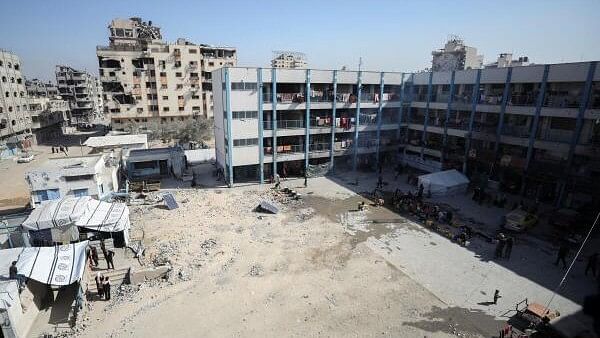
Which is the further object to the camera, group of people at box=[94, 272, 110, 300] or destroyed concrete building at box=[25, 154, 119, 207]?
destroyed concrete building at box=[25, 154, 119, 207]

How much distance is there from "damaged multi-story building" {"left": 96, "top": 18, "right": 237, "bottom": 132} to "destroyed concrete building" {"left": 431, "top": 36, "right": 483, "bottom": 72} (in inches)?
1981

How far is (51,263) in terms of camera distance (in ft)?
53.8

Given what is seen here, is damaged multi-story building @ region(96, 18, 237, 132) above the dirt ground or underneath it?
above

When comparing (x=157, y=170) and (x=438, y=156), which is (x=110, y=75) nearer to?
(x=157, y=170)

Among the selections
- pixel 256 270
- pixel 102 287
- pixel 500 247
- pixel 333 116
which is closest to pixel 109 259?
pixel 102 287

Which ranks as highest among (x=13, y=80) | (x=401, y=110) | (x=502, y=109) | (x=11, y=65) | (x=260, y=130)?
(x=11, y=65)

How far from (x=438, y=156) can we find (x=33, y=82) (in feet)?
398

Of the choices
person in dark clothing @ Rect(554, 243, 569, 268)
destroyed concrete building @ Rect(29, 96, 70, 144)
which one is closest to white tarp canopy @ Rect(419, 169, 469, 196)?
person in dark clothing @ Rect(554, 243, 569, 268)

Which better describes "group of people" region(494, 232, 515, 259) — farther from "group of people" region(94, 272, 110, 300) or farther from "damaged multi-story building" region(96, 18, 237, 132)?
"damaged multi-story building" region(96, 18, 237, 132)

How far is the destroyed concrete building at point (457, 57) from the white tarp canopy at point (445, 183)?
36.1m

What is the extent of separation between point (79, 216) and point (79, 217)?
71mm

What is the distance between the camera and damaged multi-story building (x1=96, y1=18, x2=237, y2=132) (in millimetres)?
69250

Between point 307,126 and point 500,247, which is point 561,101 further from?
point 307,126

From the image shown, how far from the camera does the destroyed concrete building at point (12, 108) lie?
55906 mm
